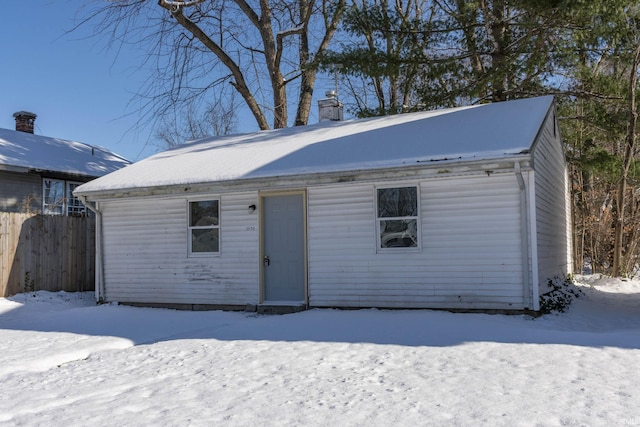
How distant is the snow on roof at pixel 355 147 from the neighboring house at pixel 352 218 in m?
0.04

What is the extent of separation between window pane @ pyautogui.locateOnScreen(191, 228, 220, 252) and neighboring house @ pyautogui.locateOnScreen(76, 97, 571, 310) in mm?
31

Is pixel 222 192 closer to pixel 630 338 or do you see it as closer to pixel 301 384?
pixel 301 384

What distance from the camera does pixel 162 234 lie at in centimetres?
1174

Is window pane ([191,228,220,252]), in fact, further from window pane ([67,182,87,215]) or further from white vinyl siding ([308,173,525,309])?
window pane ([67,182,87,215])

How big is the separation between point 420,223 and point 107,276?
707cm

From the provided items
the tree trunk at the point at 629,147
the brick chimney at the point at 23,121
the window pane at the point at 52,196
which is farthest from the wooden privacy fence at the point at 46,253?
the tree trunk at the point at 629,147

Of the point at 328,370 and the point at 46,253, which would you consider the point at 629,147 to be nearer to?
the point at 328,370

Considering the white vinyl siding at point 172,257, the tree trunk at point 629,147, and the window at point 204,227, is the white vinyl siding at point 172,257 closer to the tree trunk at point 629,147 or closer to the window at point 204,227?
the window at point 204,227

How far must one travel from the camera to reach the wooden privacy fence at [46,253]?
1238 centimetres

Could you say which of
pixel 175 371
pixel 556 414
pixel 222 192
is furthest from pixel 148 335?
pixel 556 414

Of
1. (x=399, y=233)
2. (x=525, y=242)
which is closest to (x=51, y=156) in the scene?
(x=399, y=233)

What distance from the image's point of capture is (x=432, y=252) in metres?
9.45

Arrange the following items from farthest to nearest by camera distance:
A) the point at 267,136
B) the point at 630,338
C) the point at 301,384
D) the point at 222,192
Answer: the point at 267,136
the point at 222,192
the point at 630,338
the point at 301,384

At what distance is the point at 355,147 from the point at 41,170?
10.9 meters
